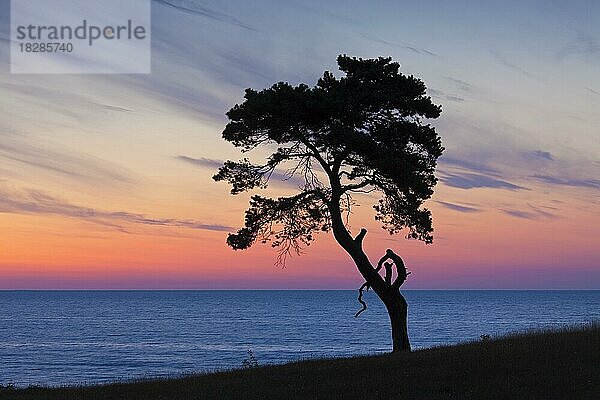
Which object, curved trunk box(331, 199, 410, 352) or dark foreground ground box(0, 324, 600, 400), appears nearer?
dark foreground ground box(0, 324, 600, 400)

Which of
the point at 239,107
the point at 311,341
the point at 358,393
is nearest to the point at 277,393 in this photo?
the point at 358,393

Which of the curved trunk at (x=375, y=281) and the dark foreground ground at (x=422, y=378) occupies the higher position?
the curved trunk at (x=375, y=281)

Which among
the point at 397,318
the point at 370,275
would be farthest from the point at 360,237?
the point at 397,318

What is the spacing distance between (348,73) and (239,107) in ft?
14.9

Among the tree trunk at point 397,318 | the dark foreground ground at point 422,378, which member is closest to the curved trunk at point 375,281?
the tree trunk at point 397,318

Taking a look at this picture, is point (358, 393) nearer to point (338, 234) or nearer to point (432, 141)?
point (338, 234)

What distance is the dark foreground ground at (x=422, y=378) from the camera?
56.6 ft

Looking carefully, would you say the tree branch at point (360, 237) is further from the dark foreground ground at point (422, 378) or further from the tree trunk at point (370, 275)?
the dark foreground ground at point (422, 378)

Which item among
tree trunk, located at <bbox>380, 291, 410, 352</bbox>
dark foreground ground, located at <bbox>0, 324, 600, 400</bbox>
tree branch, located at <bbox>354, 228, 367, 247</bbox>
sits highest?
tree branch, located at <bbox>354, 228, 367, 247</bbox>

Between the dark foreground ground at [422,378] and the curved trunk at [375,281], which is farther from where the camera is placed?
the curved trunk at [375,281]

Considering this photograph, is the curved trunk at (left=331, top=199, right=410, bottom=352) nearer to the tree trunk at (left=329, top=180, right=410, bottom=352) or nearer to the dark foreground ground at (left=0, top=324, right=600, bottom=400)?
the tree trunk at (left=329, top=180, right=410, bottom=352)

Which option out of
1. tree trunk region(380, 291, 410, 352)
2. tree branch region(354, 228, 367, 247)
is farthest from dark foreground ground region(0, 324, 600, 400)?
tree branch region(354, 228, 367, 247)

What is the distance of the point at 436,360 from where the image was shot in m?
21.2

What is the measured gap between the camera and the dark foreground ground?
17250mm
